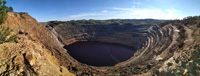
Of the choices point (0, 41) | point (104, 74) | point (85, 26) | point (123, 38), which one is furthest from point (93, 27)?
point (0, 41)

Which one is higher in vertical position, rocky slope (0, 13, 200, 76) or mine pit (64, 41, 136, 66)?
rocky slope (0, 13, 200, 76)

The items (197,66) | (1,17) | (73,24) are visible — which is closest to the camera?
(197,66)

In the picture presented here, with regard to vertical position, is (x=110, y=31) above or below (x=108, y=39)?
above

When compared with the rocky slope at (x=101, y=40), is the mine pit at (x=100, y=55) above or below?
below

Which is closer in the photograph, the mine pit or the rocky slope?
the rocky slope

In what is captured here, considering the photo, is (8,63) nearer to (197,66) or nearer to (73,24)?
(197,66)

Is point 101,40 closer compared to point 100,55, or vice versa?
point 100,55

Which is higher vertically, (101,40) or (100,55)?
(101,40)

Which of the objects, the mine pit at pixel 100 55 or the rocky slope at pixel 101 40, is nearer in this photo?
the rocky slope at pixel 101 40
